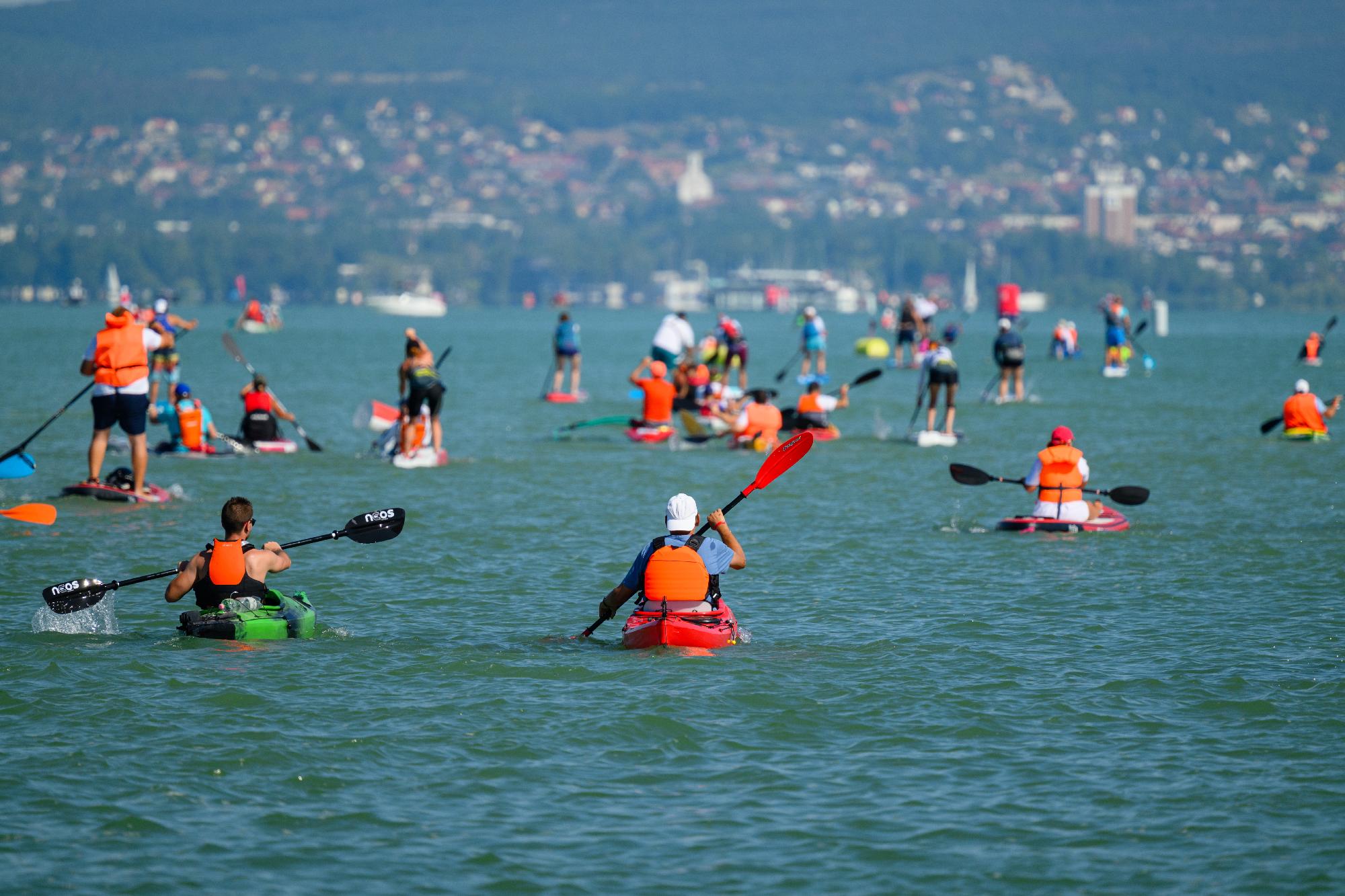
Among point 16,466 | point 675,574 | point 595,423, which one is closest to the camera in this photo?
point 675,574

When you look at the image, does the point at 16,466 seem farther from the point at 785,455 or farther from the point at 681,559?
the point at 681,559

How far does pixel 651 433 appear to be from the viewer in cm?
3139

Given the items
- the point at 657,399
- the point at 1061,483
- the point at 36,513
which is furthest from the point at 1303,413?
the point at 36,513

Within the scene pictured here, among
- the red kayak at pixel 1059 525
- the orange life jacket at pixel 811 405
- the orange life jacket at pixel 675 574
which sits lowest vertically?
the red kayak at pixel 1059 525

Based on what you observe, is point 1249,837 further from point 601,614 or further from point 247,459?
point 247,459

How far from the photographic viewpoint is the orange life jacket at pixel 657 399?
101ft

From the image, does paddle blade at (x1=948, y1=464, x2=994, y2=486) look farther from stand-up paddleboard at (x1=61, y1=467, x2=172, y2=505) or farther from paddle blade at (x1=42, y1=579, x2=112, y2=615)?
paddle blade at (x1=42, y1=579, x2=112, y2=615)

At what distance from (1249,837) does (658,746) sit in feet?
11.9

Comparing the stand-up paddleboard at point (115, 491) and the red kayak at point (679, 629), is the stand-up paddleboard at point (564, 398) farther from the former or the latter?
the red kayak at point (679, 629)

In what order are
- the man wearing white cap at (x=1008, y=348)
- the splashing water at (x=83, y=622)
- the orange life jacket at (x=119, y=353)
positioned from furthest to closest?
1. the man wearing white cap at (x=1008, y=348)
2. the orange life jacket at (x=119, y=353)
3. the splashing water at (x=83, y=622)

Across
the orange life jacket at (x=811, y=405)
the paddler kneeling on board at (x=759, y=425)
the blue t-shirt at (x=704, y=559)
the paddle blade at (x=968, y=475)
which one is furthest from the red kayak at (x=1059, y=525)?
the orange life jacket at (x=811, y=405)

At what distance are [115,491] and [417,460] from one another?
6235mm

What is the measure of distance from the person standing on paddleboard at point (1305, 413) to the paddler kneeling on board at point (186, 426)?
1810 centimetres

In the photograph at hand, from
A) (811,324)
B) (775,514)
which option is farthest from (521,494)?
(811,324)
